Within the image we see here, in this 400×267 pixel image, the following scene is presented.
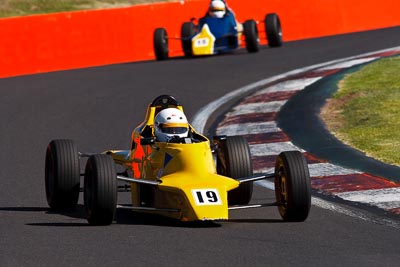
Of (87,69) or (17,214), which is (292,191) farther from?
(87,69)

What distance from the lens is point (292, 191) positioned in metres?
9.52

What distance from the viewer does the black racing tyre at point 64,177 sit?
34.2 feet

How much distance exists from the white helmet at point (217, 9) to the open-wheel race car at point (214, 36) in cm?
8

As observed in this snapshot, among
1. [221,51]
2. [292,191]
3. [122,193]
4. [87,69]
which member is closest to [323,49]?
[221,51]

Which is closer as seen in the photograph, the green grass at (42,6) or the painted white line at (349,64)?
the painted white line at (349,64)

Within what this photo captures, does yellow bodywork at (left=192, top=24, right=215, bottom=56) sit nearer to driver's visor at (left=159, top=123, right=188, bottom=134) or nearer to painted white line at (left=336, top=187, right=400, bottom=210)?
painted white line at (left=336, top=187, right=400, bottom=210)

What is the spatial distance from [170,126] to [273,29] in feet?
53.0

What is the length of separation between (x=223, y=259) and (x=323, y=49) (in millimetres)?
17753

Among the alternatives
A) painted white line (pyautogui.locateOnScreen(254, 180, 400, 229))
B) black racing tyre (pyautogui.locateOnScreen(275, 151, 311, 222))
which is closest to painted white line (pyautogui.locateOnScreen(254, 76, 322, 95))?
painted white line (pyautogui.locateOnScreen(254, 180, 400, 229))

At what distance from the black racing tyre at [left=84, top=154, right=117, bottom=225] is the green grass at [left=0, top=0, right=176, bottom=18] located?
72.7 feet

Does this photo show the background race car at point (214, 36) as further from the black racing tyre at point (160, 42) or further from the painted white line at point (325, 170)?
the painted white line at point (325, 170)

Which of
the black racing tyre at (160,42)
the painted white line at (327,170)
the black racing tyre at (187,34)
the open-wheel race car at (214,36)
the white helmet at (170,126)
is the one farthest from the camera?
the black racing tyre at (187,34)

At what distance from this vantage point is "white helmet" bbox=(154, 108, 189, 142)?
1038cm

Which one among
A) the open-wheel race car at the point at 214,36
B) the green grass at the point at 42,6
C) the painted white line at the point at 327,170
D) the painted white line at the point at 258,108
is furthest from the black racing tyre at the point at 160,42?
the painted white line at the point at 327,170
